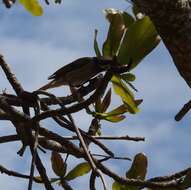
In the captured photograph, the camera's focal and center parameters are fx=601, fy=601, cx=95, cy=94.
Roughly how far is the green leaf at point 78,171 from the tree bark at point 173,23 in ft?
1.81

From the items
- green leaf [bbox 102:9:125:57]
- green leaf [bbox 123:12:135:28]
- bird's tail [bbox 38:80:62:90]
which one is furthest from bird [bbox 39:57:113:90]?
green leaf [bbox 123:12:135:28]

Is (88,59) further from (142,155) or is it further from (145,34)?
(142,155)

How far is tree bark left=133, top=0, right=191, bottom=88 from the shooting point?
0.97 m

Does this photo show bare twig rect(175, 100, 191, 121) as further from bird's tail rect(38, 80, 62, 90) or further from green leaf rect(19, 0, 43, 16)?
green leaf rect(19, 0, 43, 16)

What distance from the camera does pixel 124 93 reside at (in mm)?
1318

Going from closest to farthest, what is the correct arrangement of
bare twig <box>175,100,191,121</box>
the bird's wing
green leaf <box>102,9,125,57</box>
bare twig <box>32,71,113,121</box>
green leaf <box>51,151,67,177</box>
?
bare twig <box>32,71,113,121</box>
bare twig <box>175,100,191,121</box>
the bird's wing
green leaf <box>102,9,125,57</box>
green leaf <box>51,151,67,177</box>

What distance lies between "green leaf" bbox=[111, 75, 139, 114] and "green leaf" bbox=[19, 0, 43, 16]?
306 millimetres

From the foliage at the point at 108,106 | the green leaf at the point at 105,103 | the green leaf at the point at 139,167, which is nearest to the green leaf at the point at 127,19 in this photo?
the foliage at the point at 108,106

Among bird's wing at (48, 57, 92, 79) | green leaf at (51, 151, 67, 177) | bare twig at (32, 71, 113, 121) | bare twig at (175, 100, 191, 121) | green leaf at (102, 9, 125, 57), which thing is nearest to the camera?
bare twig at (32, 71, 113, 121)

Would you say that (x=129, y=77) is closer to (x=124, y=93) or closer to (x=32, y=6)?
(x=124, y=93)

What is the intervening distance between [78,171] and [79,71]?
0.39 m

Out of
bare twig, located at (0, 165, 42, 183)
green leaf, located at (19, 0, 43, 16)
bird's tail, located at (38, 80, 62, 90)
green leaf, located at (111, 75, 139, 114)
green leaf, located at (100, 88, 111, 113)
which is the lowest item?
bare twig, located at (0, 165, 42, 183)

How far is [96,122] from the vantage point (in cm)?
150

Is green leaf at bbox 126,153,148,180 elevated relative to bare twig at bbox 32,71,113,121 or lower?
lower
